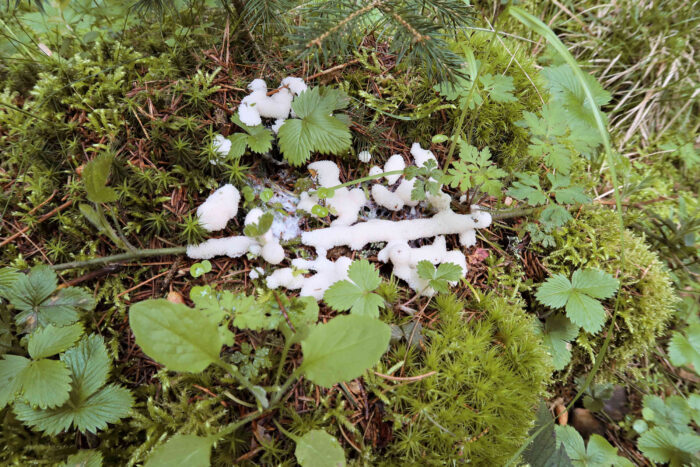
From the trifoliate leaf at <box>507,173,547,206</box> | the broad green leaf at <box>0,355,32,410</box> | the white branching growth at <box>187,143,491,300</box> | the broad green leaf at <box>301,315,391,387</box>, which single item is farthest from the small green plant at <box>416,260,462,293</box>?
the broad green leaf at <box>0,355,32,410</box>

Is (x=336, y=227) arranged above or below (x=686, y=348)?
above

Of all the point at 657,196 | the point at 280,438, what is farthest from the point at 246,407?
the point at 657,196

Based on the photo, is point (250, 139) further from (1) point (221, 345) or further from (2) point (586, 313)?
(2) point (586, 313)

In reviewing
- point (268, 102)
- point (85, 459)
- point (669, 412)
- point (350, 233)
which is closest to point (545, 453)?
point (669, 412)

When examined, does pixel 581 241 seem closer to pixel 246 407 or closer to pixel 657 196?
pixel 657 196

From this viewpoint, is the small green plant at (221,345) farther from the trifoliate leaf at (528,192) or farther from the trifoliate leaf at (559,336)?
the trifoliate leaf at (559,336)
